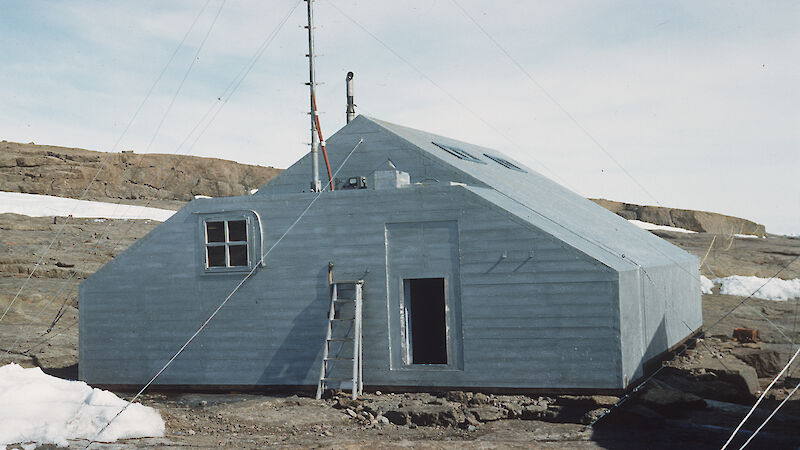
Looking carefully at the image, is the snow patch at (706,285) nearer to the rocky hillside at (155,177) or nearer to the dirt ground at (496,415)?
the dirt ground at (496,415)

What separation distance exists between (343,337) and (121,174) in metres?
56.6

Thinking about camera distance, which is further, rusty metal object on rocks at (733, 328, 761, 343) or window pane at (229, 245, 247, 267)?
rusty metal object on rocks at (733, 328, 761, 343)

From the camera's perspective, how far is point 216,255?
18.1 meters

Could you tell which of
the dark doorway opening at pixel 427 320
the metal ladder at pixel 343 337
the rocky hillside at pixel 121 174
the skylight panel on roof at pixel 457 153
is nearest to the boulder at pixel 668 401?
the metal ladder at pixel 343 337

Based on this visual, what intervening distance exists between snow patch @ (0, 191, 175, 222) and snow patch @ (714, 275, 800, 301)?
31376 millimetres

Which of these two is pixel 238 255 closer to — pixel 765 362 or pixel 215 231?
pixel 215 231

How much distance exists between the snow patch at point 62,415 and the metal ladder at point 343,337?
3714 mm

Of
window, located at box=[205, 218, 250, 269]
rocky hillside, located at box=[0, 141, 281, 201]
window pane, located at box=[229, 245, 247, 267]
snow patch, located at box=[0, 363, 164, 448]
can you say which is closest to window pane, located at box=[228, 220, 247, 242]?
window, located at box=[205, 218, 250, 269]

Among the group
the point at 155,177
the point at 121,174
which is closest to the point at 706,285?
the point at 155,177

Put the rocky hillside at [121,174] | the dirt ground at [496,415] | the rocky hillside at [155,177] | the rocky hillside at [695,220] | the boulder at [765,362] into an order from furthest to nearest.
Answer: the rocky hillside at [695,220]
the rocky hillside at [155,177]
the rocky hillside at [121,174]
the boulder at [765,362]
the dirt ground at [496,415]

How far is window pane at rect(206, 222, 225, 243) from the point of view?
18.1 meters

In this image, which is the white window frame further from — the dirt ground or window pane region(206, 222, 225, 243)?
the dirt ground

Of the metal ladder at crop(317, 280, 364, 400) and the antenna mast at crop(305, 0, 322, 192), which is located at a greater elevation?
the antenna mast at crop(305, 0, 322, 192)

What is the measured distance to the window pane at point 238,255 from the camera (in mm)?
17922
